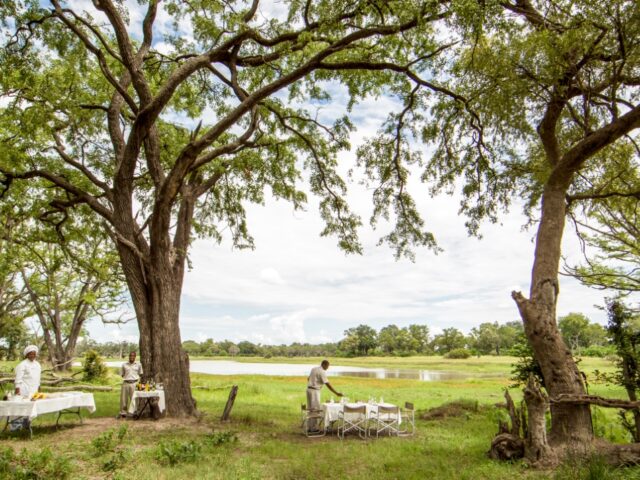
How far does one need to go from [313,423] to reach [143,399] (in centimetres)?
467

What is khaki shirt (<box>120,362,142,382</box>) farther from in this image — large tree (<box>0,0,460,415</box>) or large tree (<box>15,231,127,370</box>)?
large tree (<box>15,231,127,370</box>)

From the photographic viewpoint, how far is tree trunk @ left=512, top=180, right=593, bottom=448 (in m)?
7.28

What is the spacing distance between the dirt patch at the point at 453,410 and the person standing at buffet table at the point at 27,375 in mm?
11016

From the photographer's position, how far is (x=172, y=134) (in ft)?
52.7

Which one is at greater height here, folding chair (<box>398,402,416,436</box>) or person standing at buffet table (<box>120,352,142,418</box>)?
person standing at buffet table (<box>120,352,142,418</box>)

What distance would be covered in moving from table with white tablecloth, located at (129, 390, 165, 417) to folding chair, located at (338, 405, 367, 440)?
481 centimetres

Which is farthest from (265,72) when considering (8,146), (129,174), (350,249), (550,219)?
(550,219)

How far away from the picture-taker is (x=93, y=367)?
968 inches

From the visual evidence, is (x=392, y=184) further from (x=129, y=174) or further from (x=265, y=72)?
(x=129, y=174)

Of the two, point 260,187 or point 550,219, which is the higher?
point 260,187

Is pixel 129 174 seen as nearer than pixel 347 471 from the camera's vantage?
No

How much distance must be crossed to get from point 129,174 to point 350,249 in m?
7.54

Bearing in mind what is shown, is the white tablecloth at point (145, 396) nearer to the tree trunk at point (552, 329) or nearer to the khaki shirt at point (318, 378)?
the khaki shirt at point (318, 378)

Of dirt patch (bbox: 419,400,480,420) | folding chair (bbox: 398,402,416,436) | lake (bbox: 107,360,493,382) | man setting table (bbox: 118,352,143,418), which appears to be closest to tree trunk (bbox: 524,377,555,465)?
folding chair (bbox: 398,402,416,436)
